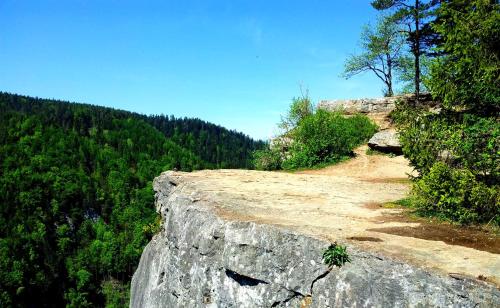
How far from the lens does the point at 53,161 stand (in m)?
130

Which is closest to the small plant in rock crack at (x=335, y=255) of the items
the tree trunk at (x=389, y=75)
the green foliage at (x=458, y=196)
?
the green foliage at (x=458, y=196)

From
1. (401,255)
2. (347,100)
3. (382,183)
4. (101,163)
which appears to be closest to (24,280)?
(101,163)

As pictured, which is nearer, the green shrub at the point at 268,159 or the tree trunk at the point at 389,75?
the green shrub at the point at 268,159

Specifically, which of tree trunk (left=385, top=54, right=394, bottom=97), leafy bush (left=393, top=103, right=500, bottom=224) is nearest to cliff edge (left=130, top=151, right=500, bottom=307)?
leafy bush (left=393, top=103, right=500, bottom=224)

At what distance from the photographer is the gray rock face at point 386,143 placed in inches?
927

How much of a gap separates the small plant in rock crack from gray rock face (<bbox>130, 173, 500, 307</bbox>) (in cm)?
10

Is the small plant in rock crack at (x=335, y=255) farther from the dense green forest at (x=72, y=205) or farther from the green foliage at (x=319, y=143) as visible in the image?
the dense green forest at (x=72, y=205)

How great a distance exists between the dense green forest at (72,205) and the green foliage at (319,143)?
5446 cm

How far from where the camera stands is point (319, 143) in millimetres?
23516

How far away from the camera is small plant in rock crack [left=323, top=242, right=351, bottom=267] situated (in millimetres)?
6686

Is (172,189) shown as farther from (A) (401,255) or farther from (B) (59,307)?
(B) (59,307)

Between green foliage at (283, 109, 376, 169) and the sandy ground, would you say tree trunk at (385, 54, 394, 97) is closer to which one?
green foliage at (283, 109, 376, 169)

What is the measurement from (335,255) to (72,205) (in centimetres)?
13154

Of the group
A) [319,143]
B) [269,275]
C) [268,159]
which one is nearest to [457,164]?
[269,275]
